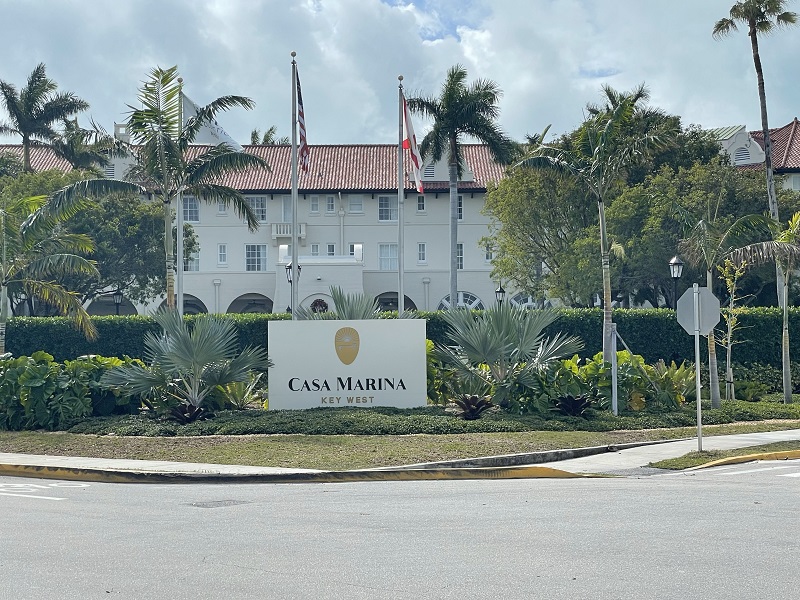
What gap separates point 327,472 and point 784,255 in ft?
49.2

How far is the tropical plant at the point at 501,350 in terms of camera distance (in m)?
20.8

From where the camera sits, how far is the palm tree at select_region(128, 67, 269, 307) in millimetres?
25531

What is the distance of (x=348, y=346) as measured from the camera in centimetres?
2142

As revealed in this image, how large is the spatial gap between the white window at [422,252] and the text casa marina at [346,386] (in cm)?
4171

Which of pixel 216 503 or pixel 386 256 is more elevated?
pixel 386 256

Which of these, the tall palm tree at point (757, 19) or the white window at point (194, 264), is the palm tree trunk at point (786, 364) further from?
the white window at point (194, 264)

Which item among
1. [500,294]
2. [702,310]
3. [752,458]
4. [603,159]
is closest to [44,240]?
[603,159]

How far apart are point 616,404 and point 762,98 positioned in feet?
64.4

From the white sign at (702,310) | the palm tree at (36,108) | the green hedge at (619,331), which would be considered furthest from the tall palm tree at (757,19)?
the palm tree at (36,108)

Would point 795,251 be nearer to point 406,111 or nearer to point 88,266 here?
point 406,111

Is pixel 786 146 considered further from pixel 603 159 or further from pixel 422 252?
pixel 603 159

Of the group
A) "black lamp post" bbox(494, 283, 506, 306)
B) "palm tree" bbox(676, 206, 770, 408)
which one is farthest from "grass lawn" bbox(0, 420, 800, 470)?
"black lamp post" bbox(494, 283, 506, 306)

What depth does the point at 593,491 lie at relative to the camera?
40.9 feet

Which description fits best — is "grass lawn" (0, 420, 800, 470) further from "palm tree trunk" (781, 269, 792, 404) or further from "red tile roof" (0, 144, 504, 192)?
"red tile roof" (0, 144, 504, 192)
